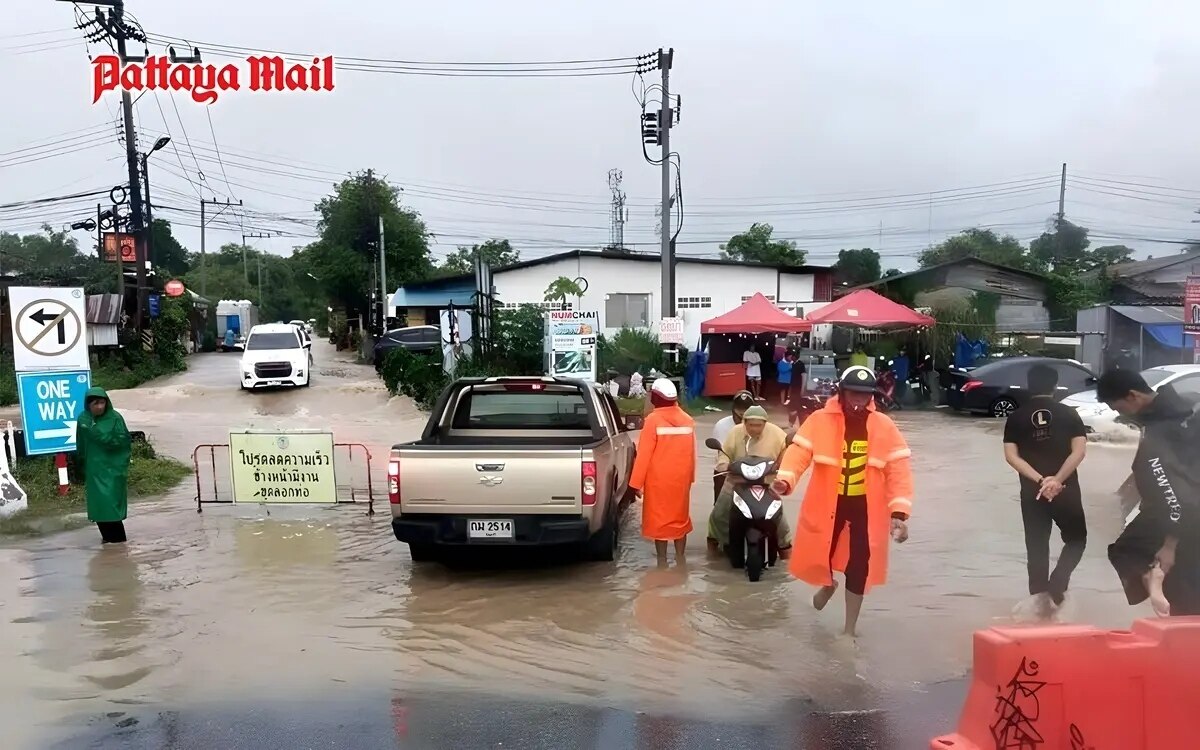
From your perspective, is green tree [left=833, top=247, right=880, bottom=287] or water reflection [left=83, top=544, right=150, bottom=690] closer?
water reflection [left=83, top=544, right=150, bottom=690]

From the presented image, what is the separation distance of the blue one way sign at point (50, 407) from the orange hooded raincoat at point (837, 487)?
9.12 m

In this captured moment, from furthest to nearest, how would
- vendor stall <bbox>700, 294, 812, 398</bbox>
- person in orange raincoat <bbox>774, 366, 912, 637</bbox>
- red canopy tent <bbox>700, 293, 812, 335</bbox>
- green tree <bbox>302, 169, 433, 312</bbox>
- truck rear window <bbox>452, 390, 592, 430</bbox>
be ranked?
green tree <bbox>302, 169, 433, 312</bbox>, vendor stall <bbox>700, 294, 812, 398</bbox>, red canopy tent <bbox>700, 293, 812, 335</bbox>, truck rear window <bbox>452, 390, 592, 430</bbox>, person in orange raincoat <bbox>774, 366, 912, 637</bbox>

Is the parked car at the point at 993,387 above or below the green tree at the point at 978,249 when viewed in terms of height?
below

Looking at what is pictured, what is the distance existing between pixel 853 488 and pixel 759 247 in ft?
176

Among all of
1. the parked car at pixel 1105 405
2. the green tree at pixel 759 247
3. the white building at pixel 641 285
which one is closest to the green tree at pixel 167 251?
the green tree at pixel 759 247

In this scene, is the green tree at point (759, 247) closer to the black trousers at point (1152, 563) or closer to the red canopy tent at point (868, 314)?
the red canopy tent at point (868, 314)

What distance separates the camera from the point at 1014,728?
3.81 m

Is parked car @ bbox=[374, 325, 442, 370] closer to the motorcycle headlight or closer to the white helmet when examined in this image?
the white helmet

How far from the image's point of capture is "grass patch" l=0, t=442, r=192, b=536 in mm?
10133

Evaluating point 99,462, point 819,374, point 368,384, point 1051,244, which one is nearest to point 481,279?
point 368,384

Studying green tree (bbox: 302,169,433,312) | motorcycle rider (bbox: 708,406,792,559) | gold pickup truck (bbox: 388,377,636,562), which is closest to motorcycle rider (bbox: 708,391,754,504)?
motorcycle rider (bbox: 708,406,792,559)

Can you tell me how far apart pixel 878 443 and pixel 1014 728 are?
2.44 metres

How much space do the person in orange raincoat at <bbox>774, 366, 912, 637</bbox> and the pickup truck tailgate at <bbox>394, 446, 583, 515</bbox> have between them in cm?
187

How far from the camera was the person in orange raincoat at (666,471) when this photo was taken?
8000mm
